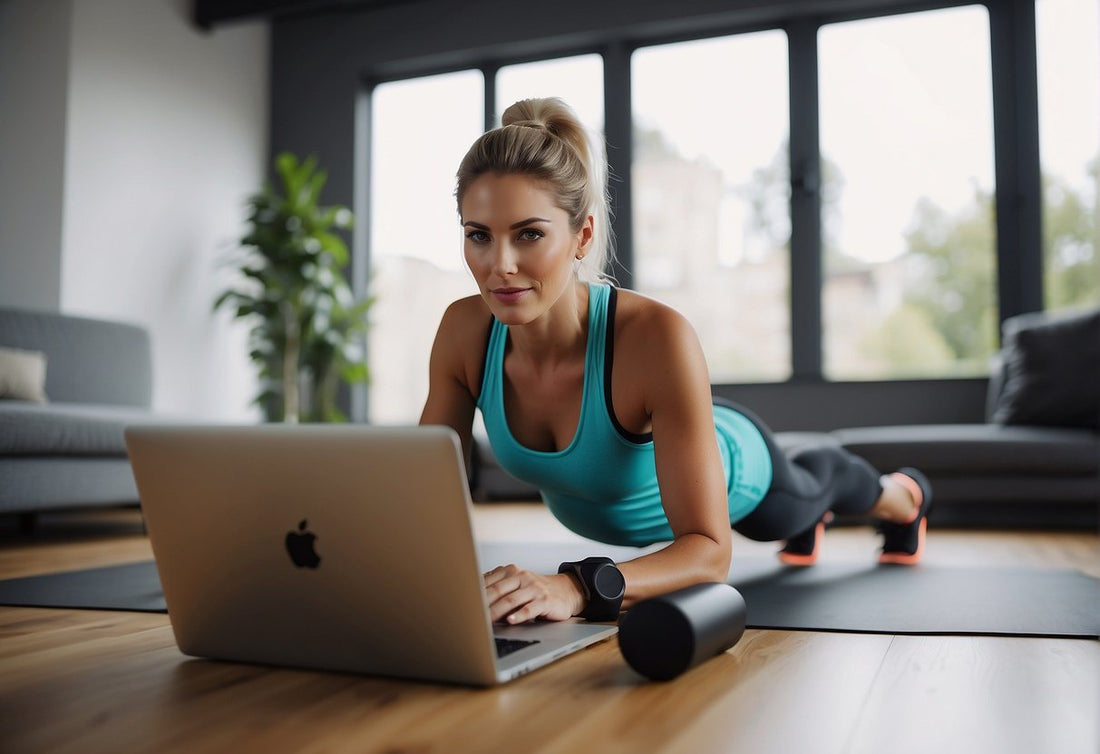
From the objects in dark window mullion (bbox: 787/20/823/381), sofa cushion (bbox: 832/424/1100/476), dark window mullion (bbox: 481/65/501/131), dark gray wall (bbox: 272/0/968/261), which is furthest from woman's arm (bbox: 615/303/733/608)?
dark window mullion (bbox: 481/65/501/131)

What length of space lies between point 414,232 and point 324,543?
486 cm

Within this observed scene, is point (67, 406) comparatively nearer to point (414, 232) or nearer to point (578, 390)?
point (578, 390)

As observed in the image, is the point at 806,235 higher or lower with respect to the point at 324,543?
higher

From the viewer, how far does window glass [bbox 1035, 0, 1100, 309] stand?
449 centimetres

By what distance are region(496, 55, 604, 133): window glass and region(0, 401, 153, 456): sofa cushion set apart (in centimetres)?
299

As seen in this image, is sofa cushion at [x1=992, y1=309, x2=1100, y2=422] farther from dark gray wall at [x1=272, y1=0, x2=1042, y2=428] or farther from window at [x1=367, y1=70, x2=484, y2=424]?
window at [x1=367, y1=70, x2=484, y2=424]

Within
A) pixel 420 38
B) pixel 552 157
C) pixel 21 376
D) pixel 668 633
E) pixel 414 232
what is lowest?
pixel 668 633

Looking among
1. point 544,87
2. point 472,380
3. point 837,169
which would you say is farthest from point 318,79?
point 472,380

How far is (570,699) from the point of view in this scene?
A: 1.00 meters

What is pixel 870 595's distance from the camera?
5.82 feet

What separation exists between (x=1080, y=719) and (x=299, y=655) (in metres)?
0.84

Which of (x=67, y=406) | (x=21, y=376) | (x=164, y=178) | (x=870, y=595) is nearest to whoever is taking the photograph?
(x=870, y=595)

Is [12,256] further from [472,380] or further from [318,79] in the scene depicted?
[472,380]

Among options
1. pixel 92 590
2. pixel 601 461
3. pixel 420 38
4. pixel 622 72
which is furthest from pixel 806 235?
pixel 92 590
